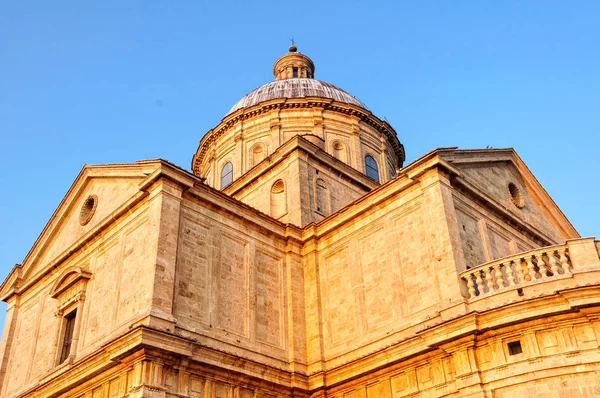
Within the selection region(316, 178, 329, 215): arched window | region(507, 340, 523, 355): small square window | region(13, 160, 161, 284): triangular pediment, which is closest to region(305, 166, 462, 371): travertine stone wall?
region(507, 340, 523, 355): small square window

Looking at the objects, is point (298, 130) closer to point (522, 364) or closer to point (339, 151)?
point (339, 151)

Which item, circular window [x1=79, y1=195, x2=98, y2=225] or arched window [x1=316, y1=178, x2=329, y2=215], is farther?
arched window [x1=316, y1=178, x2=329, y2=215]

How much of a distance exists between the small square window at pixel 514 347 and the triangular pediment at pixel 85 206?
10.2 meters

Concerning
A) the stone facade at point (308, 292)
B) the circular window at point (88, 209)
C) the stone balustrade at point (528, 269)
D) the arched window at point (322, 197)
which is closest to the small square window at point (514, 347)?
the stone facade at point (308, 292)

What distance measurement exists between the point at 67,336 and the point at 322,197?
1001 cm

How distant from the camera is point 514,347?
13.2 m

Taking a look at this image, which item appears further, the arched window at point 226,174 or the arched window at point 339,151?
the arched window at point 226,174

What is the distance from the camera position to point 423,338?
1435 centimetres

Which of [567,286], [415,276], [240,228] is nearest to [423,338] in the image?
[415,276]

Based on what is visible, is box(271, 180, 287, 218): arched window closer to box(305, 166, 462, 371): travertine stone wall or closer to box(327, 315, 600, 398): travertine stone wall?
box(305, 166, 462, 371): travertine stone wall

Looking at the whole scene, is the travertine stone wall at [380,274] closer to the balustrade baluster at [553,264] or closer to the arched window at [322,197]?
the balustrade baluster at [553,264]

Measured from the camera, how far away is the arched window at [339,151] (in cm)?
2753

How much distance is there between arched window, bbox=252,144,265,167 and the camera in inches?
1093

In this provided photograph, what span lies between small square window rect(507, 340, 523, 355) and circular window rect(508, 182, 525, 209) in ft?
24.5
